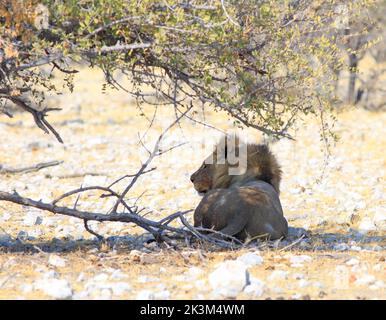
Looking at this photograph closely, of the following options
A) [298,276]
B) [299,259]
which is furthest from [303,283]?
[299,259]

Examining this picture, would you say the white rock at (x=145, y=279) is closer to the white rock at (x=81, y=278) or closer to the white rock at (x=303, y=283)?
the white rock at (x=81, y=278)

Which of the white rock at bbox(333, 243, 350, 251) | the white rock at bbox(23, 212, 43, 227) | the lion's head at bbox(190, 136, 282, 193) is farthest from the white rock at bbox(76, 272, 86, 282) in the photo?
the white rock at bbox(23, 212, 43, 227)

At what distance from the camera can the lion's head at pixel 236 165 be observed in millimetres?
9945

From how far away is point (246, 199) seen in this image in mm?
8898

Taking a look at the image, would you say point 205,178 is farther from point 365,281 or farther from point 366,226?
point 365,281

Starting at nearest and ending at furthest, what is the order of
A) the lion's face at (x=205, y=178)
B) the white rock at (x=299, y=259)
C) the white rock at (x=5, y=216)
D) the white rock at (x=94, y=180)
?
1. the white rock at (x=299, y=259)
2. the lion's face at (x=205, y=178)
3. the white rock at (x=5, y=216)
4. the white rock at (x=94, y=180)

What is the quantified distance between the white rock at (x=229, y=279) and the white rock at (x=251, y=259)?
751mm

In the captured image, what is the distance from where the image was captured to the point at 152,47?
7.23 metres

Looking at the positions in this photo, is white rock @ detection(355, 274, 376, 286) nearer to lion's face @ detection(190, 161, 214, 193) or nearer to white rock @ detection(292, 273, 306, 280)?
white rock @ detection(292, 273, 306, 280)

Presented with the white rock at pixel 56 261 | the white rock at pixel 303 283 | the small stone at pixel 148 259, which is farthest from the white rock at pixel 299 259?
the white rock at pixel 56 261

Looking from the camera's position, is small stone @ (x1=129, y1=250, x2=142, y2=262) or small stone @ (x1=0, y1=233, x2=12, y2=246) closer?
small stone @ (x1=129, y1=250, x2=142, y2=262)

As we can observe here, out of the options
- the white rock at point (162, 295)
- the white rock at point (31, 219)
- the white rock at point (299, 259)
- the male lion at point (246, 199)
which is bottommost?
the white rock at point (162, 295)

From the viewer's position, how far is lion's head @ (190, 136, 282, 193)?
9945mm
